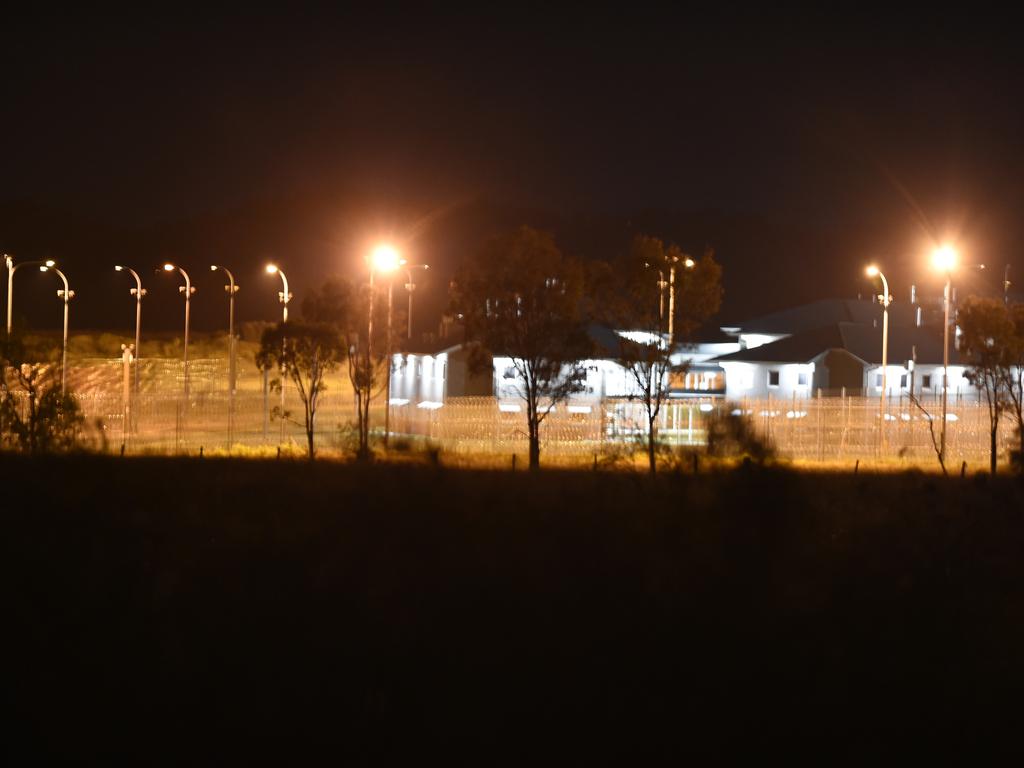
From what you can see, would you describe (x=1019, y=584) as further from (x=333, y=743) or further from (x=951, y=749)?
(x=333, y=743)

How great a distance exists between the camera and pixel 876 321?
253 ft

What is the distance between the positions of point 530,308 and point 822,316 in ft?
190

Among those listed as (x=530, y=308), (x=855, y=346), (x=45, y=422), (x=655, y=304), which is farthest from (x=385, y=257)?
(x=855, y=346)

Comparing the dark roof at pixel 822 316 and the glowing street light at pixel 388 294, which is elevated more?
the dark roof at pixel 822 316

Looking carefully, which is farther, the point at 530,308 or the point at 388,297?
the point at 388,297

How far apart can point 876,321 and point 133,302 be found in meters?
79.7

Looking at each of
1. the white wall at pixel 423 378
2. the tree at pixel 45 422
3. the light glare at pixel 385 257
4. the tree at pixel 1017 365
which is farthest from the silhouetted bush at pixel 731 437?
the white wall at pixel 423 378

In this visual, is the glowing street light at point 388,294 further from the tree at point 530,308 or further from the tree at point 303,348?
the tree at point 530,308

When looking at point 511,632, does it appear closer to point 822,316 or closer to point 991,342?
point 991,342

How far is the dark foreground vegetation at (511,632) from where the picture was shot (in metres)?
10.2

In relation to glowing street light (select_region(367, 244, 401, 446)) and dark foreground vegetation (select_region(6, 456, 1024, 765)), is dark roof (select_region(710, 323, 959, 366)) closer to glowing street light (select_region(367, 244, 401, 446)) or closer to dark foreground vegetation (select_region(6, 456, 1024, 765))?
glowing street light (select_region(367, 244, 401, 446))

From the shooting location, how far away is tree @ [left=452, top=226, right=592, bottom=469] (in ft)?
92.1

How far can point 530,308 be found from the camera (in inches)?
1111

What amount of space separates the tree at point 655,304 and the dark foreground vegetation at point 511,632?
34.7 feet
